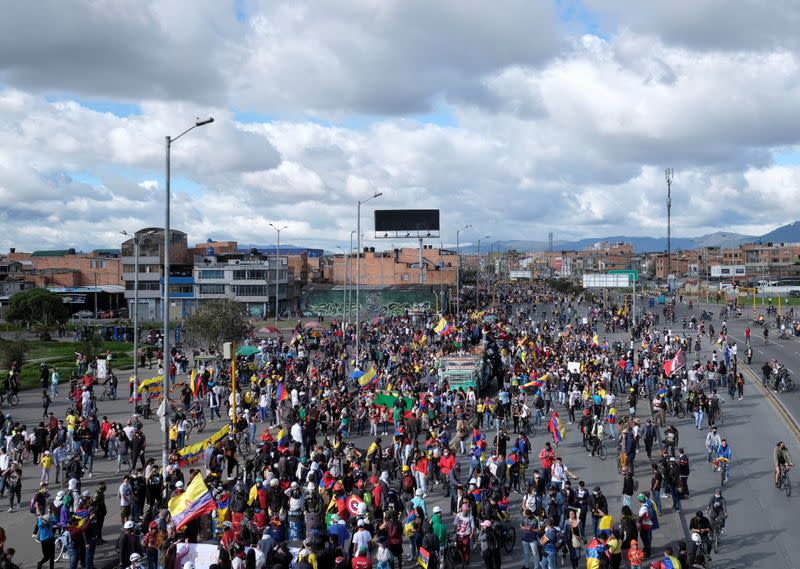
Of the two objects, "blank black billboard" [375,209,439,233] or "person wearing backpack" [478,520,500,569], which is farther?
"blank black billboard" [375,209,439,233]

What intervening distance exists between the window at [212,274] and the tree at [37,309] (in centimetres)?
1409

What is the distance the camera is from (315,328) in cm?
4959

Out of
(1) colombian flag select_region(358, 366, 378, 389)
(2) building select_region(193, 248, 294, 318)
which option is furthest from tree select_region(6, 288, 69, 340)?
(1) colombian flag select_region(358, 366, 378, 389)

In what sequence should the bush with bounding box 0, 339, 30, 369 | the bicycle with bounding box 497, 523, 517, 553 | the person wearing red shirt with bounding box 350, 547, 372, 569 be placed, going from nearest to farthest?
the person wearing red shirt with bounding box 350, 547, 372, 569, the bicycle with bounding box 497, 523, 517, 553, the bush with bounding box 0, 339, 30, 369

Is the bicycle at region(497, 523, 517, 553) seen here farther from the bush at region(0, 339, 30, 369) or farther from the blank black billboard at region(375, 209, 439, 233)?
the blank black billboard at region(375, 209, 439, 233)

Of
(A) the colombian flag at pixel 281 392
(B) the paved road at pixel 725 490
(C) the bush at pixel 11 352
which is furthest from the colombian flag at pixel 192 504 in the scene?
(C) the bush at pixel 11 352

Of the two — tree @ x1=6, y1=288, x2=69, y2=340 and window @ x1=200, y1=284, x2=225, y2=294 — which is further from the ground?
window @ x1=200, y1=284, x2=225, y2=294

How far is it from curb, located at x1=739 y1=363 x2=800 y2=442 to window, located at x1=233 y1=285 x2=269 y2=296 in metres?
51.4

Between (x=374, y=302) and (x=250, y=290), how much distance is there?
1337cm

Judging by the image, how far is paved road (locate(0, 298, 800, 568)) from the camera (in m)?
14.6

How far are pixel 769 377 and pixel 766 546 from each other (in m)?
22.5

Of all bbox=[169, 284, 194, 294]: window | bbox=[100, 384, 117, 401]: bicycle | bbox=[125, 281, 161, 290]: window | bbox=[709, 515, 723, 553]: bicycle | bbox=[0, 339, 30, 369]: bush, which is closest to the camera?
bbox=[709, 515, 723, 553]: bicycle

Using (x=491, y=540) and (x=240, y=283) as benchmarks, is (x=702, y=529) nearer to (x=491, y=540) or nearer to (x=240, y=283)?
(x=491, y=540)

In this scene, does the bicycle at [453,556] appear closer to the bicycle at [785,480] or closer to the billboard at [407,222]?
the bicycle at [785,480]
